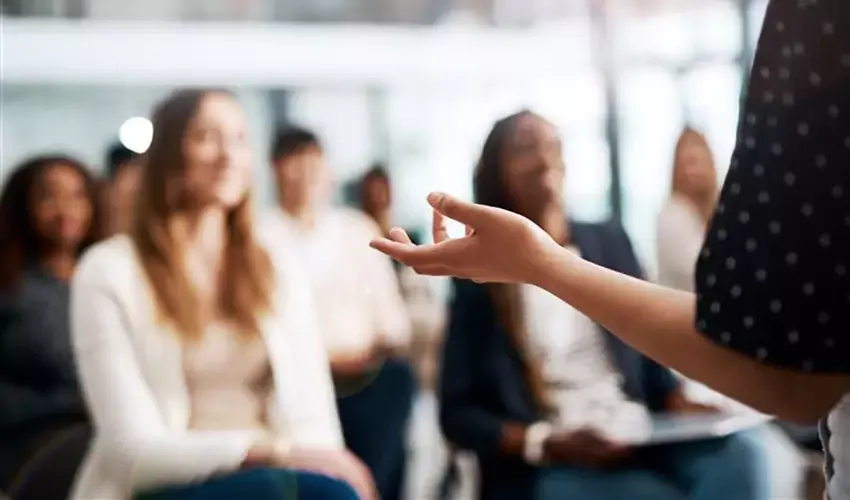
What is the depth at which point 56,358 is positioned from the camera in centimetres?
113

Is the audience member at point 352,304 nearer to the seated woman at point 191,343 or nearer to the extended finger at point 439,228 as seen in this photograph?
the seated woman at point 191,343

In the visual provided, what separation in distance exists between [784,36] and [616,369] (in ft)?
2.75

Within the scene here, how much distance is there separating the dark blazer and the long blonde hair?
0.29 metres

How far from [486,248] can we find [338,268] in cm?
71

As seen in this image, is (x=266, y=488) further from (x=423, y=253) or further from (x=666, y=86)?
(x=666, y=86)

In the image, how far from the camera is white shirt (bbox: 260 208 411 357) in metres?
1.22

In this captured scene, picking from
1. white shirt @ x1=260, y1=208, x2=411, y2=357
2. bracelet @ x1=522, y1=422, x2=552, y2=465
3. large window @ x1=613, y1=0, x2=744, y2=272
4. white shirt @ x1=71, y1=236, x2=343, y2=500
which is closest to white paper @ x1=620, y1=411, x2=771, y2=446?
bracelet @ x1=522, y1=422, x2=552, y2=465

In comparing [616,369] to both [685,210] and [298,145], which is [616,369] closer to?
[685,210]

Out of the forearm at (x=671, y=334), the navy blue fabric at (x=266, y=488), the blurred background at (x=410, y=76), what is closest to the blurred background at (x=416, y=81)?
the blurred background at (x=410, y=76)

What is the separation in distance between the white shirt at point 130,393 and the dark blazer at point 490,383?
256 millimetres

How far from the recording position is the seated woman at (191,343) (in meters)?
1.10

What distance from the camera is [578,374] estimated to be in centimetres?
123

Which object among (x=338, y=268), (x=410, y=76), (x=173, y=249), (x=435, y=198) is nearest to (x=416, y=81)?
(x=410, y=76)

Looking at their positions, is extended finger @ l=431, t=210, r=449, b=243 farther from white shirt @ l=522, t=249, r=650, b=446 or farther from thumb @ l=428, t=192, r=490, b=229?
white shirt @ l=522, t=249, r=650, b=446
